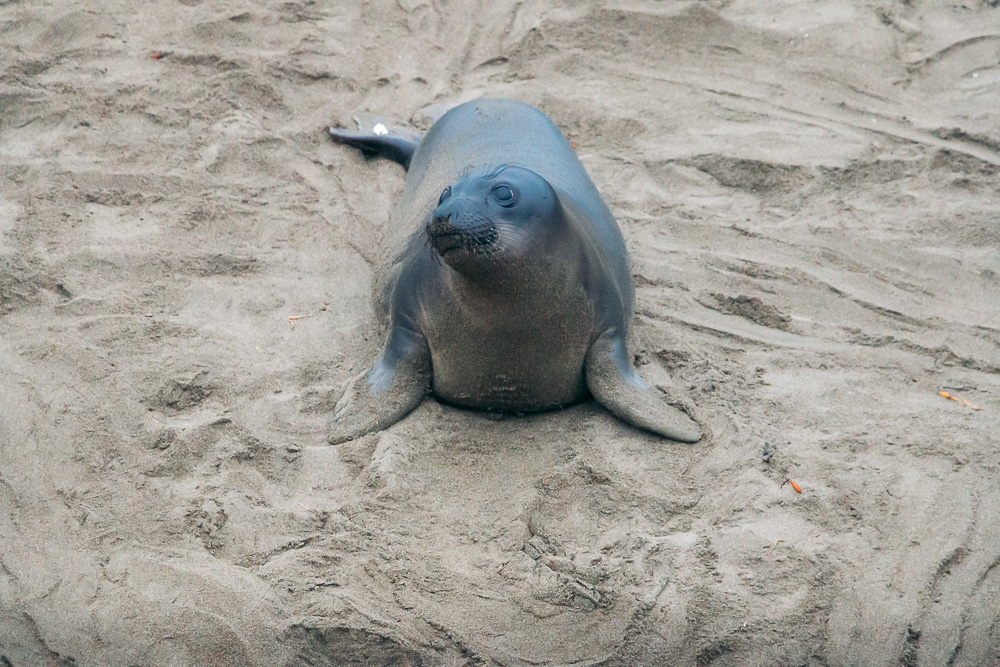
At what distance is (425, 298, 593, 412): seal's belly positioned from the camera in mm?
3574

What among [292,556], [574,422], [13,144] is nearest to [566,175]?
[574,422]

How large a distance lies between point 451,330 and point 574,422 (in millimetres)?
558

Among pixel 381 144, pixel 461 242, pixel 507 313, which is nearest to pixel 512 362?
pixel 507 313

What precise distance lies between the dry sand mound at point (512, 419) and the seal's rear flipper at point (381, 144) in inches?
3.7

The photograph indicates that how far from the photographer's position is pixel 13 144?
4926mm

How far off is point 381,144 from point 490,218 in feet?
7.23

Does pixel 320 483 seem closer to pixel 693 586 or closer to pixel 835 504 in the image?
pixel 693 586

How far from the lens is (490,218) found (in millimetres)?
3275

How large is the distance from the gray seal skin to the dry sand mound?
11 cm

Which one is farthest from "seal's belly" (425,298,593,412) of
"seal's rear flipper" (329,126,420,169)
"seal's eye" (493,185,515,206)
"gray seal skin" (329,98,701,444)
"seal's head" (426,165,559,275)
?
"seal's rear flipper" (329,126,420,169)

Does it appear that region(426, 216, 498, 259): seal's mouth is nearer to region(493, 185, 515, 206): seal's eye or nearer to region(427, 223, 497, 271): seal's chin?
region(427, 223, 497, 271): seal's chin

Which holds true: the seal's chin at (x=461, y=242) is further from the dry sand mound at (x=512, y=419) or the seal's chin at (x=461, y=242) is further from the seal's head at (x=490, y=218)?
the dry sand mound at (x=512, y=419)

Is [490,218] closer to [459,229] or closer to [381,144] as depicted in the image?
[459,229]

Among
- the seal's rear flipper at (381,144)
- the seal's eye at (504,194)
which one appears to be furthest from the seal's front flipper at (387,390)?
the seal's rear flipper at (381,144)
